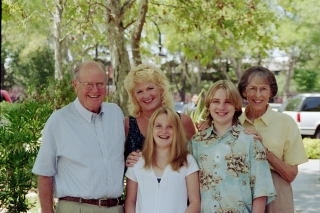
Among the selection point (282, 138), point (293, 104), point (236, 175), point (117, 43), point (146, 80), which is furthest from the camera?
point (293, 104)

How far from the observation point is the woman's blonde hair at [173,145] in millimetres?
3447

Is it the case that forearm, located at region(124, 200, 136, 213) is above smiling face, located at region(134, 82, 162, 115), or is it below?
below

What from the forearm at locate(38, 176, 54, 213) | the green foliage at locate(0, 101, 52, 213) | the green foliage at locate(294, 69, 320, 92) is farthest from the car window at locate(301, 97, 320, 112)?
the green foliage at locate(294, 69, 320, 92)

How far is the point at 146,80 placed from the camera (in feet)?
12.2

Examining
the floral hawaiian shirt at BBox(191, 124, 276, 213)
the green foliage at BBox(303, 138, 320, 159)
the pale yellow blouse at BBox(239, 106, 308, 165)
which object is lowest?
the green foliage at BBox(303, 138, 320, 159)

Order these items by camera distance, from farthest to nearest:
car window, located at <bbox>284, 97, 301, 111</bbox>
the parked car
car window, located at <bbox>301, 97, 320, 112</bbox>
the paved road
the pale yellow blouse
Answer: car window, located at <bbox>284, 97, 301, 111</bbox>
car window, located at <bbox>301, 97, 320, 112</bbox>
the parked car
the paved road
the pale yellow blouse

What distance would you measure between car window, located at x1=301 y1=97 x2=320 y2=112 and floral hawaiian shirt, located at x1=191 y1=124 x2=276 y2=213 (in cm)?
1654

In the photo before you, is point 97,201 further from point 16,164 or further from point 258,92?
point 16,164

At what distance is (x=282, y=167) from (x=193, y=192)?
1.93 ft

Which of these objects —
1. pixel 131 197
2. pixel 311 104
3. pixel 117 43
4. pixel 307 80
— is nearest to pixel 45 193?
pixel 131 197

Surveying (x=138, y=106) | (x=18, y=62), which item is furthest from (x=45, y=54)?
(x=138, y=106)

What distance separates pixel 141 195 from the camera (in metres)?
3.49

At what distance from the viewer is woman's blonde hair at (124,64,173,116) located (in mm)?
3738

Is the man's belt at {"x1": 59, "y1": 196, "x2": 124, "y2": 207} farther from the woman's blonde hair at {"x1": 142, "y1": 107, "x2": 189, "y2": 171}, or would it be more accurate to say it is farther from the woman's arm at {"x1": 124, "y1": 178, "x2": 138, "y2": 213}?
the woman's blonde hair at {"x1": 142, "y1": 107, "x2": 189, "y2": 171}
